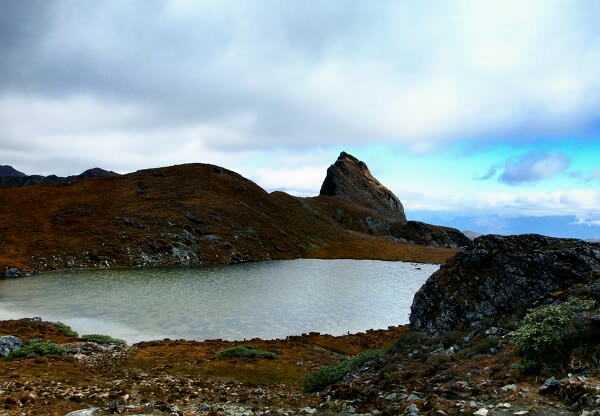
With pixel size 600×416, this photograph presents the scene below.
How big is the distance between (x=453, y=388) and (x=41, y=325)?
1559 inches

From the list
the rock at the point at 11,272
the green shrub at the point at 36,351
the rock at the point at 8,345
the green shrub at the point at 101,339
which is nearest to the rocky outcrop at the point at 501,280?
the green shrub at the point at 101,339

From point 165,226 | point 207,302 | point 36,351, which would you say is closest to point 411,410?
point 36,351

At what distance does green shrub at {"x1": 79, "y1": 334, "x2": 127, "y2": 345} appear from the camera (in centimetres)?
3412

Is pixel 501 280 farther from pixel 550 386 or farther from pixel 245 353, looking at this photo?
pixel 245 353

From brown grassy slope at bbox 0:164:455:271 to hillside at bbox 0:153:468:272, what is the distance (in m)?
0.23

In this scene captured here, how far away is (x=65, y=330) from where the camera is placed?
37594 millimetres

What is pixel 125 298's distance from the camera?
176 feet

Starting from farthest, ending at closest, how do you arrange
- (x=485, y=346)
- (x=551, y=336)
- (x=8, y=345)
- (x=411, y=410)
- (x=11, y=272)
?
(x=11, y=272) < (x=8, y=345) < (x=485, y=346) < (x=551, y=336) < (x=411, y=410)

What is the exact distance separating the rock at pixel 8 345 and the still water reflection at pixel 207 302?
1006 centimetres

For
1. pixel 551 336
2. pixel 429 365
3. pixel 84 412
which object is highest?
pixel 551 336

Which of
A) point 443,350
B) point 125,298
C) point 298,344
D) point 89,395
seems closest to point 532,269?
point 443,350

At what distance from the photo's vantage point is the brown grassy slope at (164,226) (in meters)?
90.0

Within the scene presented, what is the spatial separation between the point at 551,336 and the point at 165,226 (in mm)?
106401

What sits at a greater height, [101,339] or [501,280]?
[501,280]
